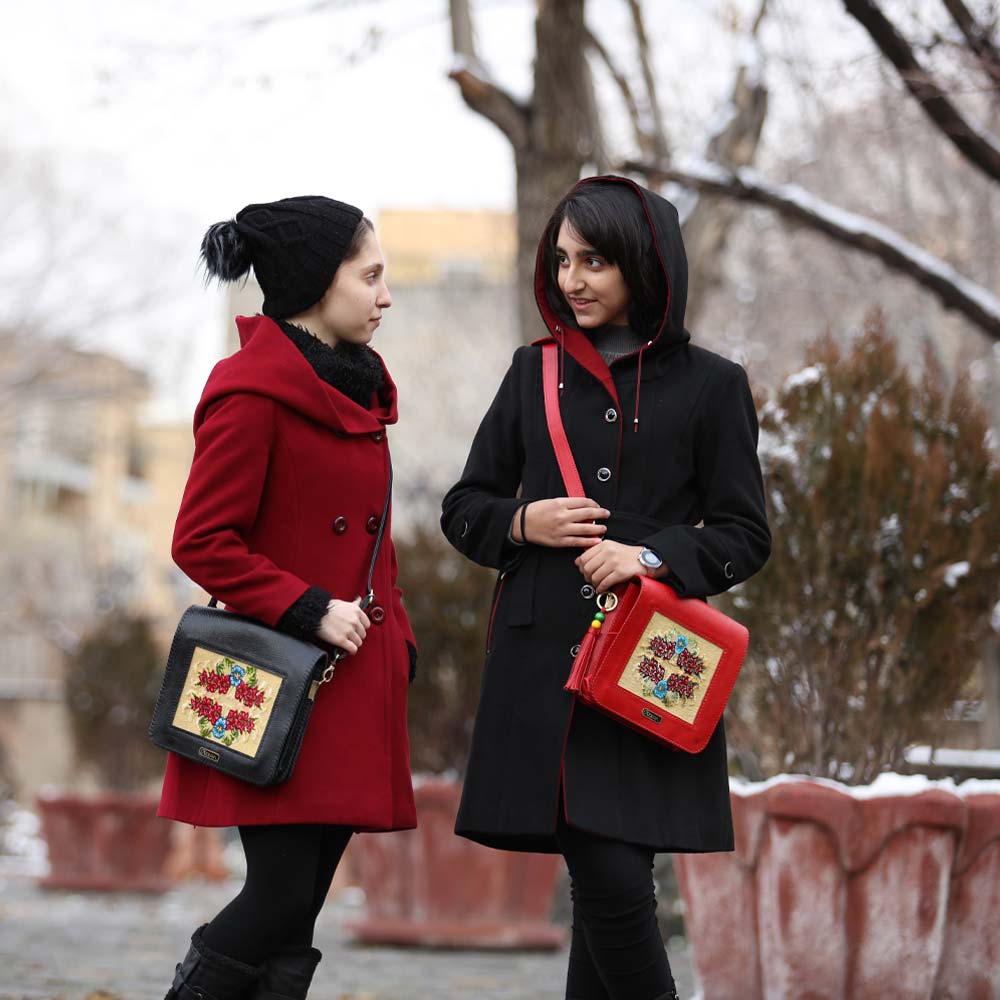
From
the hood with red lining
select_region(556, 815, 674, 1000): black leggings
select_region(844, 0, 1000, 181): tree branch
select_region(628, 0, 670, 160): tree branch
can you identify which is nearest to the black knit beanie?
the hood with red lining

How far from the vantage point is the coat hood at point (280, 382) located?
10.7ft

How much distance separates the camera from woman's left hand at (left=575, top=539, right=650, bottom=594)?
317cm

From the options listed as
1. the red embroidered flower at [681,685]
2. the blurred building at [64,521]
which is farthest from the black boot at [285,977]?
the blurred building at [64,521]

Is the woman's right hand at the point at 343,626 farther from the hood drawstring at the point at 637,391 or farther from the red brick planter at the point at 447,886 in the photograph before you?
the red brick planter at the point at 447,886

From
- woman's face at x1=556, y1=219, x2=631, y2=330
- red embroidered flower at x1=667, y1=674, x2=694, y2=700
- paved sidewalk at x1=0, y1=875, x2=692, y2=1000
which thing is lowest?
paved sidewalk at x1=0, y1=875, x2=692, y2=1000

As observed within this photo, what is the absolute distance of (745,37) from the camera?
35.8 ft

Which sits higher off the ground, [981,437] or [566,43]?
[566,43]

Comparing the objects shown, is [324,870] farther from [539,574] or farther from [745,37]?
[745,37]

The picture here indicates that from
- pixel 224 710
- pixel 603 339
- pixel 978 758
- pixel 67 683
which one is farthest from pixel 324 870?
pixel 67 683

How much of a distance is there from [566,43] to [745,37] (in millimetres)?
2145

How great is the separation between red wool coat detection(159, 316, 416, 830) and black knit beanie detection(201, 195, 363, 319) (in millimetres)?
100

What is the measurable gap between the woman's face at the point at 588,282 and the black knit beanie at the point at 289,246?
46 centimetres

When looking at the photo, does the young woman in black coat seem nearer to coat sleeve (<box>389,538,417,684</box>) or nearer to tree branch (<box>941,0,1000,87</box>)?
coat sleeve (<box>389,538,417,684</box>)

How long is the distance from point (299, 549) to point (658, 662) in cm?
77
